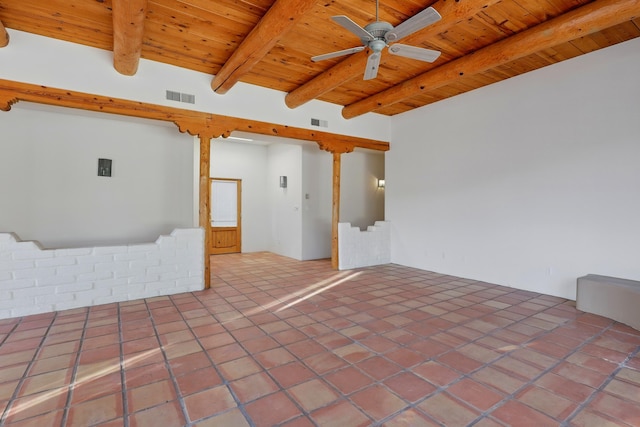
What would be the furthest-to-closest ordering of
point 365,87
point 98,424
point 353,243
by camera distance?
1. point 353,243
2. point 365,87
3. point 98,424

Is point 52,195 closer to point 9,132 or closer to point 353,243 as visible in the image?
point 9,132

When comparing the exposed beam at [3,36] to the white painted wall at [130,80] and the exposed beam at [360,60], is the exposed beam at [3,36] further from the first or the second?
the exposed beam at [360,60]

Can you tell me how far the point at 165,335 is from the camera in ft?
10.3

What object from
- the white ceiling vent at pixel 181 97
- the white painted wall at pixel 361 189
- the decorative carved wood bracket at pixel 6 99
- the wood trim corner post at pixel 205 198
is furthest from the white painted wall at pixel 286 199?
the decorative carved wood bracket at pixel 6 99

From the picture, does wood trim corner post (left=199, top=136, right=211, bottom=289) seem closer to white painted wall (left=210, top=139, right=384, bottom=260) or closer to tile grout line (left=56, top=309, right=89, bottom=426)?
tile grout line (left=56, top=309, right=89, bottom=426)

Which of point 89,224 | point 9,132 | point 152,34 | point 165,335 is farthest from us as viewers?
point 89,224

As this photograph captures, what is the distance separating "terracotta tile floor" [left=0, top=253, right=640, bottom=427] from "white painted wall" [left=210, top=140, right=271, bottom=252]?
435 centimetres

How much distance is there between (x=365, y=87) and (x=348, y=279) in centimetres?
326

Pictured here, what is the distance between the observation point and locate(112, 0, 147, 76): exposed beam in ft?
9.08

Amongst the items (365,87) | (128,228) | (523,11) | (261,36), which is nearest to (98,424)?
(261,36)

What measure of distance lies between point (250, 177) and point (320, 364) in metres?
6.67

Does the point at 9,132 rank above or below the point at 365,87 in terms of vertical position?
below

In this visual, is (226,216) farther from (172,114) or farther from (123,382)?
(123,382)

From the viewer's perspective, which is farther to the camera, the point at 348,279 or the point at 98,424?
the point at 348,279
